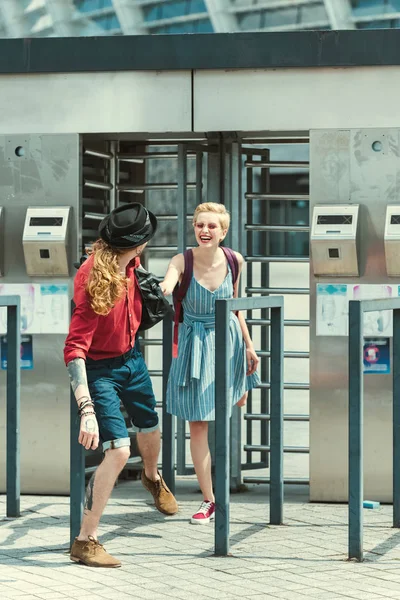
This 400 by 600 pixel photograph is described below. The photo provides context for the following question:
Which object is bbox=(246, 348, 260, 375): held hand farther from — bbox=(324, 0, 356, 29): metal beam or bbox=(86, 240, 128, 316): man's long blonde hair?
bbox=(324, 0, 356, 29): metal beam

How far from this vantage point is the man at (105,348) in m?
6.35

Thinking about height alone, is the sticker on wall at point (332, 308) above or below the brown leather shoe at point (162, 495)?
above

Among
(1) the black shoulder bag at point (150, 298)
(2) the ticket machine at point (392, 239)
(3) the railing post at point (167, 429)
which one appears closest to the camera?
(1) the black shoulder bag at point (150, 298)

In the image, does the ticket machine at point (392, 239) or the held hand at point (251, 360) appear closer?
the held hand at point (251, 360)

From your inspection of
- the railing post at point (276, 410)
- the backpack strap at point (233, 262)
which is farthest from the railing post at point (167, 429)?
the railing post at point (276, 410)

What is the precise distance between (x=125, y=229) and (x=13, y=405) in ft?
5.48

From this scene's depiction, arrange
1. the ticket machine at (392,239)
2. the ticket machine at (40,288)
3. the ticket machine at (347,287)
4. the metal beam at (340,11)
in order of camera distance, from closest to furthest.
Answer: the ticket machine at (392,239) < the ticket machine at (347,287) < the ticket machine at (40,288) < the metal beam at (340,11)

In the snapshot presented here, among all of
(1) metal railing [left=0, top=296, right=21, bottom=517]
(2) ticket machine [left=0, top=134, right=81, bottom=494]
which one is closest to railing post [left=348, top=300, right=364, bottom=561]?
(1) metal railing [left=0, top=296, right=21, bottom=517]

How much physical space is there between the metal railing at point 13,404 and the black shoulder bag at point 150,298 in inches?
38.4

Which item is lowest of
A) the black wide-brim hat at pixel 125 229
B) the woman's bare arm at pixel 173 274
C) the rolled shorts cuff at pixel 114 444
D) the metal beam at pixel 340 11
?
the rolled shorts cuff at pixel 114 444

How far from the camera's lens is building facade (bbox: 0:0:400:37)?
42.0m

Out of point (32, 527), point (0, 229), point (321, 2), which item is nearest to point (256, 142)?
point (0, 229)

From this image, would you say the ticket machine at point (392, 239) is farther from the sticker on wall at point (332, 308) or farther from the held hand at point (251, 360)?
the held hand at point (251, 360)

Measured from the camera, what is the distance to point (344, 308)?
8.27 m
